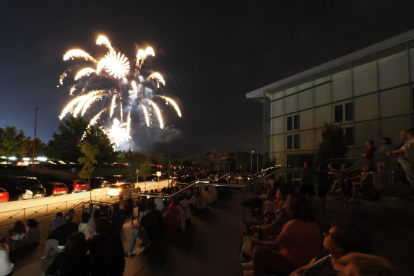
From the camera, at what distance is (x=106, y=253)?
11.3 ft

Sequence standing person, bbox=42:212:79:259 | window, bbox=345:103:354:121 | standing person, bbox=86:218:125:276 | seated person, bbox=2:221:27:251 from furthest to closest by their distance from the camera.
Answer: window, bbox=345:103:354:121, seated person, bbox=2:221:27:251, standing person, bbox=42:212:79:259, standing person, bbox=86:218:125:276

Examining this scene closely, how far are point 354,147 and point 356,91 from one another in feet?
16.3

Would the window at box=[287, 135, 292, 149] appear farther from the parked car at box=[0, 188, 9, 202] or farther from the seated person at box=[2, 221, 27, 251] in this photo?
the parked car at box=[0, 188, 9, 202]

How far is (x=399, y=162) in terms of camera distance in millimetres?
5496

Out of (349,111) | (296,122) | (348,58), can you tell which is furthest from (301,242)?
(296,122)

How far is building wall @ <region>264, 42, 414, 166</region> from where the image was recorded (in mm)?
16516

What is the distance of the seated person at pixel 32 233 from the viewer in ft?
23.9

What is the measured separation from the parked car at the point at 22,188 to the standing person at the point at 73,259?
1913 cm

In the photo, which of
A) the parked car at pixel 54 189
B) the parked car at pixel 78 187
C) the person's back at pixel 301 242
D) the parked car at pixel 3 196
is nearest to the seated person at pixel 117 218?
the person's back at pixel 301 242

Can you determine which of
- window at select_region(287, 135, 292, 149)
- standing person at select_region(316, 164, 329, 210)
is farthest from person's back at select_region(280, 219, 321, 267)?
window at select_region(287, 135, 292, 149)

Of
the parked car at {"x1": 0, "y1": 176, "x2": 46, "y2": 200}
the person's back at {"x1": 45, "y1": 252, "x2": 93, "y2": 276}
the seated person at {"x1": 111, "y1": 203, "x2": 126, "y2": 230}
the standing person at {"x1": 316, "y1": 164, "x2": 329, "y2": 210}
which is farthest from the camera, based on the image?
the parked car at {"x1": 0, "y1": 176, "x2": 46, "y2": 200}

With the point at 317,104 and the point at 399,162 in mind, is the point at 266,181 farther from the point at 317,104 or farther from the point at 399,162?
the point at 317,104

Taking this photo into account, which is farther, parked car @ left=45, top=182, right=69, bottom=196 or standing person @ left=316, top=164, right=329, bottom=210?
parked car @ left=45, top=182, right=69, bottom=196

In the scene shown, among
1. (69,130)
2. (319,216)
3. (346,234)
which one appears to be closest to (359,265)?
(346,234)
